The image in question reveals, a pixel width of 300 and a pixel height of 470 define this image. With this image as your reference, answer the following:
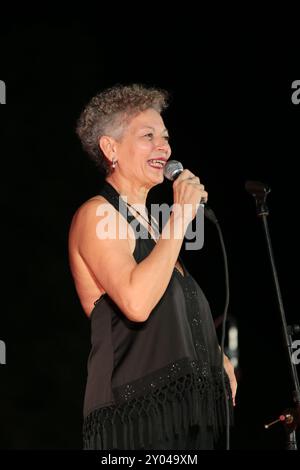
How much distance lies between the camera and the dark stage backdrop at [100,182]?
128 inches

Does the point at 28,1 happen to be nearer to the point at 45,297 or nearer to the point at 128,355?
the point at 45,297

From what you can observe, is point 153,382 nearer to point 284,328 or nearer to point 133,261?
point 133,261

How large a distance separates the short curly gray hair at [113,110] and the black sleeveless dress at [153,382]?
39 cm

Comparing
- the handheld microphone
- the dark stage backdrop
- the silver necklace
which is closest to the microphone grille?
the handheld microphone

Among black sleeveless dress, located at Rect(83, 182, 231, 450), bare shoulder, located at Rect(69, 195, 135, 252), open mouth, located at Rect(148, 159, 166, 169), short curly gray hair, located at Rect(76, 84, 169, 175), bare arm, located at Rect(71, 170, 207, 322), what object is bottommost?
black sleeveless dress, located at Rect(83, 182, 231, 450)

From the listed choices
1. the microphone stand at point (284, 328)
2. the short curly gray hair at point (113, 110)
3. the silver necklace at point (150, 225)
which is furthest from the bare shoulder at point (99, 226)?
the microphone stand at point (284, 328)

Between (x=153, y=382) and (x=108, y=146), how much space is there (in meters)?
0.66

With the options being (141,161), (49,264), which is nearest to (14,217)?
(49,264)

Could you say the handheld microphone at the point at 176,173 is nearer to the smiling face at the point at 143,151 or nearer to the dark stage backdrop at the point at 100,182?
the smiling face at the point at 143,151

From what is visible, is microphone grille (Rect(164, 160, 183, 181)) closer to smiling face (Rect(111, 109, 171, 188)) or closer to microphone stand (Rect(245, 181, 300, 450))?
smiling face (Rect(111, 109, 171, 188))

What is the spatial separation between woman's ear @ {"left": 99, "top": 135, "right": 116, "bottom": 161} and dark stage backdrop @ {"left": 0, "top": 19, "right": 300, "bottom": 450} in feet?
4.65

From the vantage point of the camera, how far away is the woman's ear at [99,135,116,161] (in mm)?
1884

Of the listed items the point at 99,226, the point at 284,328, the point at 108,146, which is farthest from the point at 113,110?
the point at 284,328

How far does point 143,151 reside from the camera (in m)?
1.83
